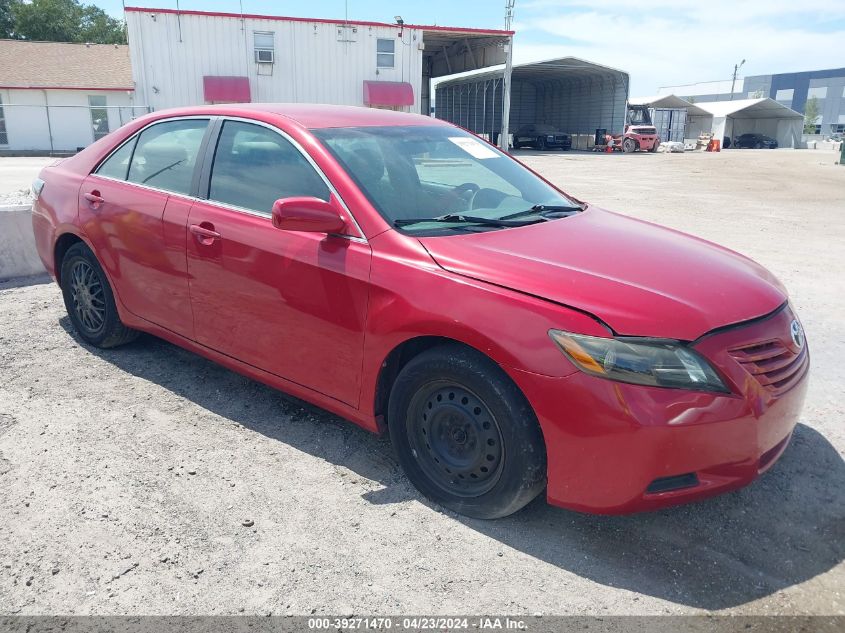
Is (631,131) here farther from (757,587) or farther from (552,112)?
(757,587)

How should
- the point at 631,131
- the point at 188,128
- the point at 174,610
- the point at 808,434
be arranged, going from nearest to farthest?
1. the point at 174,610
2. the point at 808,434
3. the point at 188,128
4. the point at 631,131

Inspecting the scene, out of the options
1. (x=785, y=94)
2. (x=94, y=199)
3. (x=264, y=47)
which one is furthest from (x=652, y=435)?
(x=785, y=94)

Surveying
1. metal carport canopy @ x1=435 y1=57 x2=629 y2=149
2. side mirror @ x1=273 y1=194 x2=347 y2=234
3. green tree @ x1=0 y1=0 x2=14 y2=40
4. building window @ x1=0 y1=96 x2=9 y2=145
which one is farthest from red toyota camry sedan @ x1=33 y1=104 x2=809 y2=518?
green tree @ x1=0 y1=0 x2=14 y2=40

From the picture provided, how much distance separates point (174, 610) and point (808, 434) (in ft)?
10.8

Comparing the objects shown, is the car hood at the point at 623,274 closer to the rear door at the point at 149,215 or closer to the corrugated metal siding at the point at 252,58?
the rear door at the point at 149,215

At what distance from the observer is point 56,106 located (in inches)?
1228

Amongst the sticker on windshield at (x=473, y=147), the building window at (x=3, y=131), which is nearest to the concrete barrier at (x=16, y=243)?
the sticker on windshield at (x=473, y=147)

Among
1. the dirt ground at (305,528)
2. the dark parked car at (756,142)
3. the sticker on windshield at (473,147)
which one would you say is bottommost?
the dirt ground at (305,528)

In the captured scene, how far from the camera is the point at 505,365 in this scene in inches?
102

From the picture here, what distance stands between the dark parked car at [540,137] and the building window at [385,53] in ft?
58.4

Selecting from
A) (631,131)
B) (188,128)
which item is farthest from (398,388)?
(631,131)

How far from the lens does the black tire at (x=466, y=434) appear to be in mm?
2635

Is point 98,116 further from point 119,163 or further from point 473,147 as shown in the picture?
point 473,147

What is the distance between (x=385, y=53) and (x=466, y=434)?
3065 centimetres
